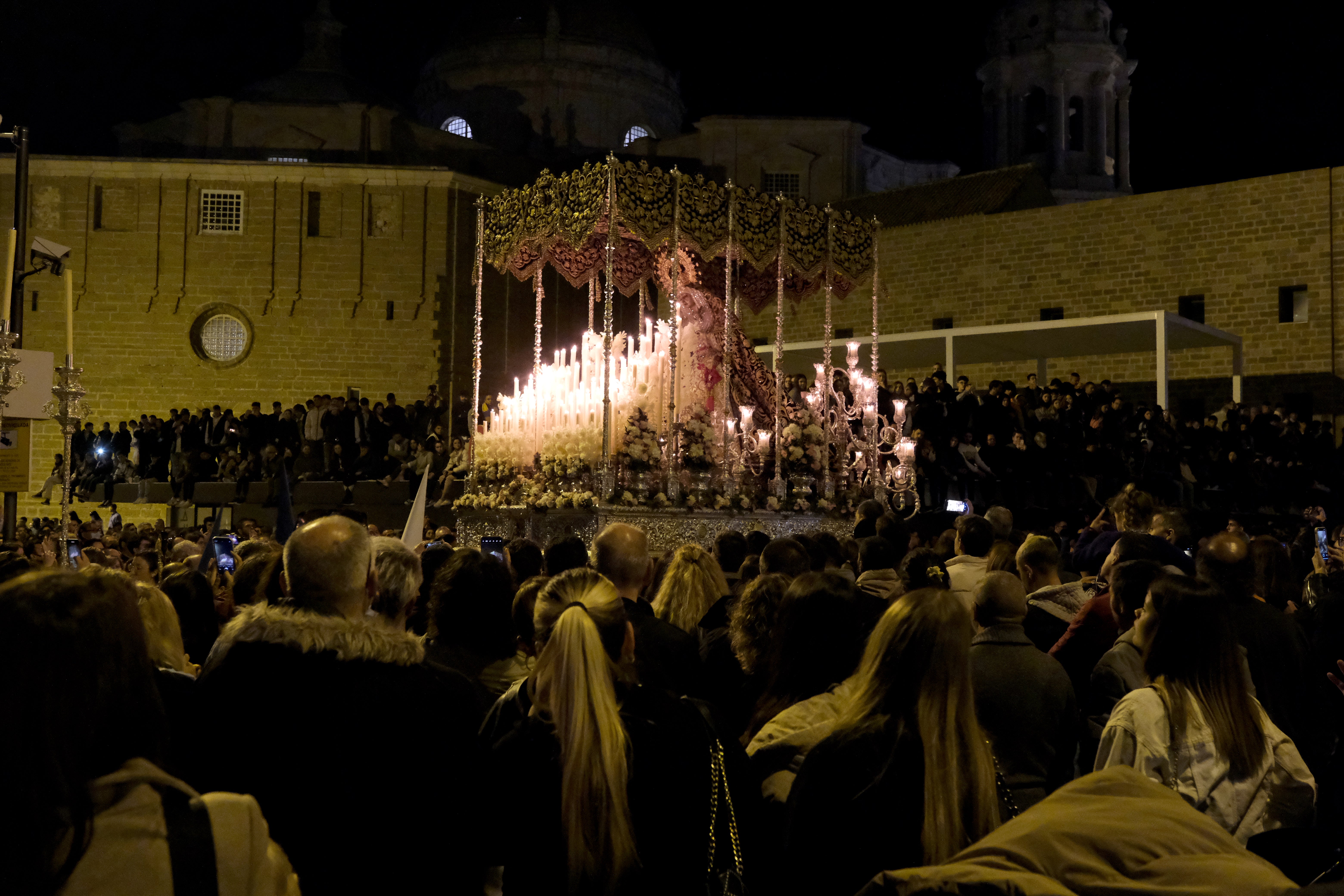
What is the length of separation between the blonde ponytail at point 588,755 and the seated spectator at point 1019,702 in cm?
128

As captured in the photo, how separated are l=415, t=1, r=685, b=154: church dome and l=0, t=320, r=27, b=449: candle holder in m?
30.3

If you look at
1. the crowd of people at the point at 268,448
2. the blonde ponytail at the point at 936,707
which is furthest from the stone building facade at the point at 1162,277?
the blonde ponytail at the point at 936,707

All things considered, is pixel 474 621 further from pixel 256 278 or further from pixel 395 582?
pixel 256 278

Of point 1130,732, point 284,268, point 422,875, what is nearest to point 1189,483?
point 1130,732

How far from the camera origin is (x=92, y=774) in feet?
5.42

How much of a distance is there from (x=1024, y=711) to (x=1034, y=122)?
40.8 m

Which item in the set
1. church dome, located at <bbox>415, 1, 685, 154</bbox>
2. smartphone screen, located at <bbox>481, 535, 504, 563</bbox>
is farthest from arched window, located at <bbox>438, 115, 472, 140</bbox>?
smartphone screen, located at <bbox>481, 535, 504, 563</bbox>

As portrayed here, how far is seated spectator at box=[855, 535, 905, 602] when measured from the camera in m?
5.35

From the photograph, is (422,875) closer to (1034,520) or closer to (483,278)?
(1034,520)

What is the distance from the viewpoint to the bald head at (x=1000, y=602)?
12.3 ft

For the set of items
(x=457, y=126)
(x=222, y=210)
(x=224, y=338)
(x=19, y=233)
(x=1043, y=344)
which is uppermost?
(x=457, y=126)

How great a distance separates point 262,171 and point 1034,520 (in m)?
21.5

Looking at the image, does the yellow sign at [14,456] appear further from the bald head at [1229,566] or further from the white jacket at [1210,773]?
the white jacket at [1210,773]

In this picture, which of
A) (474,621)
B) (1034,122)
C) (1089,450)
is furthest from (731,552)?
(1034,122)
